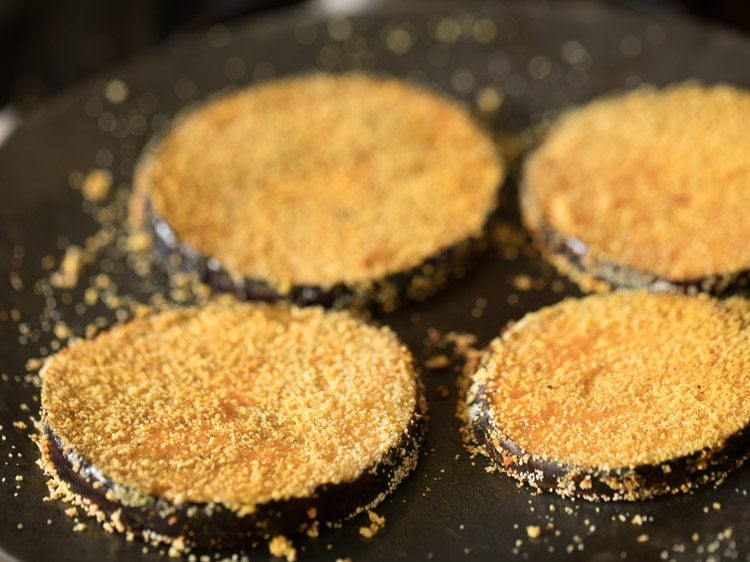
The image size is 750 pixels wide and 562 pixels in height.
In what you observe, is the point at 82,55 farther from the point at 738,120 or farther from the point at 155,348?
the point at 738,120

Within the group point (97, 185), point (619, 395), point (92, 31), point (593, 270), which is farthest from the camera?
point (92, 31)

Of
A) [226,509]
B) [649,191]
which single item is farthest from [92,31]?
[226,509]

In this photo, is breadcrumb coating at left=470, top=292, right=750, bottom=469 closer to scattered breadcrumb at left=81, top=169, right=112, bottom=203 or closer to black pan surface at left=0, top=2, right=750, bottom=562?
black pan surface at left=0, top=2, right=750, bottom=562

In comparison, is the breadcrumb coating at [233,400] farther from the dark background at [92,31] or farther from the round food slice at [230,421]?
the dark background at [92,31]

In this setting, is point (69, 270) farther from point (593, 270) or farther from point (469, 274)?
point (593, 270)

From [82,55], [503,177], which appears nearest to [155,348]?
[503,177]

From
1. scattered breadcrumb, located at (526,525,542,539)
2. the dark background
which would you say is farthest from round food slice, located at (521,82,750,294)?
the dark background

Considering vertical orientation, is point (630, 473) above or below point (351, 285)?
below
